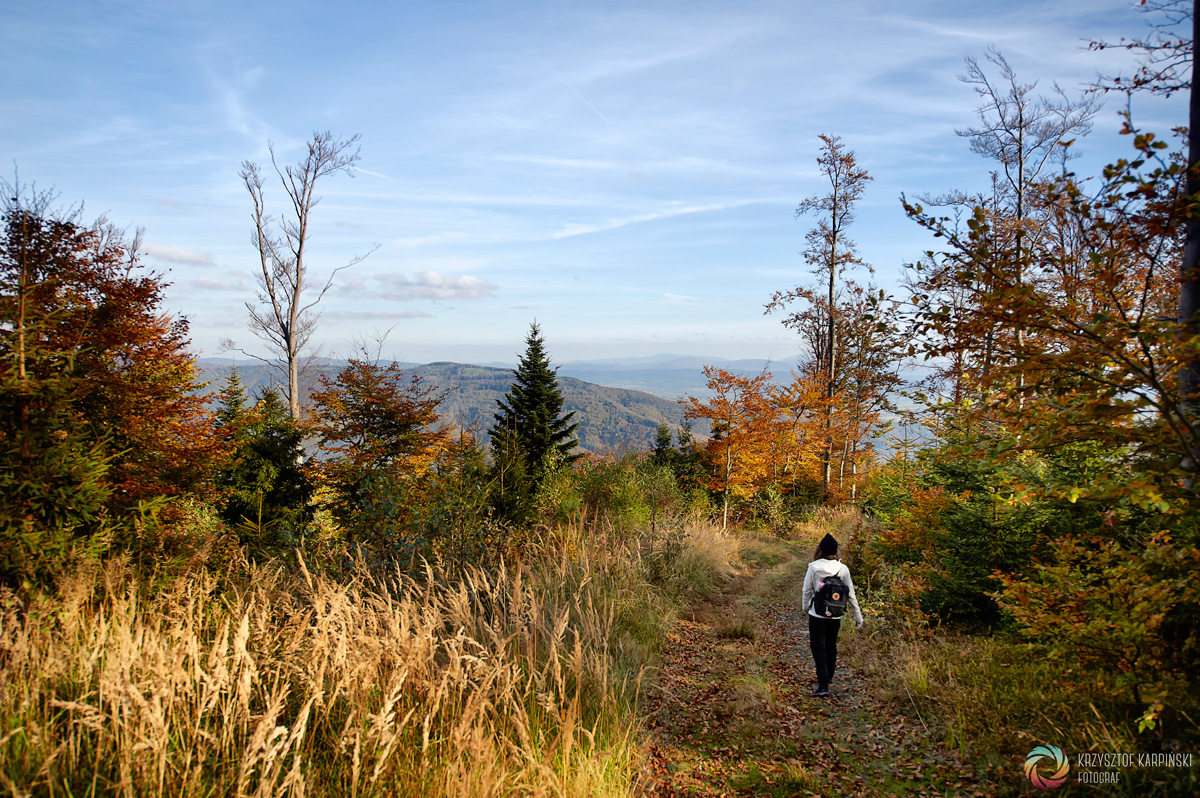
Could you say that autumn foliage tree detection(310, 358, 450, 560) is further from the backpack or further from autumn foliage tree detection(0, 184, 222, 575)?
the backpack

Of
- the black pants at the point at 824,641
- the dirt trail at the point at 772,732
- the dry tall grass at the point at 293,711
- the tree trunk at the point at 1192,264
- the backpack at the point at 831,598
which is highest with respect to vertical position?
the tree trunk at the point at 1192,264

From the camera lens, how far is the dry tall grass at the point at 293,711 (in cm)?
202

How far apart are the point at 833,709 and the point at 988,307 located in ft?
12.2

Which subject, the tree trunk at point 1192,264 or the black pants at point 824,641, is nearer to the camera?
the tree trunk at point 1192,264

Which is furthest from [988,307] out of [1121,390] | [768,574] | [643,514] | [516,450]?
[643,514]

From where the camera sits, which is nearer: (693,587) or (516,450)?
(693,587)

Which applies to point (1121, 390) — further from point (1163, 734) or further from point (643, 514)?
point (643, 514)

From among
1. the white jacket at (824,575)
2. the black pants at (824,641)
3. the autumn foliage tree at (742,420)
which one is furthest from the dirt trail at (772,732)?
the autumn foliage tree at (742,420)

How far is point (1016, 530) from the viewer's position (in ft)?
17.9

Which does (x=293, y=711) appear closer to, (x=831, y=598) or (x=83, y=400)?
(x=831, y=598)

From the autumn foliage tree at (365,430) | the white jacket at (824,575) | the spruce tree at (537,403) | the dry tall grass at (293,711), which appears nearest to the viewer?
the dry tall grass at (293,711)

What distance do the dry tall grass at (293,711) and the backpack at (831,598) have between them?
2119 mm

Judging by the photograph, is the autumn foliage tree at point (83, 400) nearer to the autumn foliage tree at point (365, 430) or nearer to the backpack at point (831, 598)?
the autumn foliage tree at point (365, 430)

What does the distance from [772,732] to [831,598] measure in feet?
4.62
